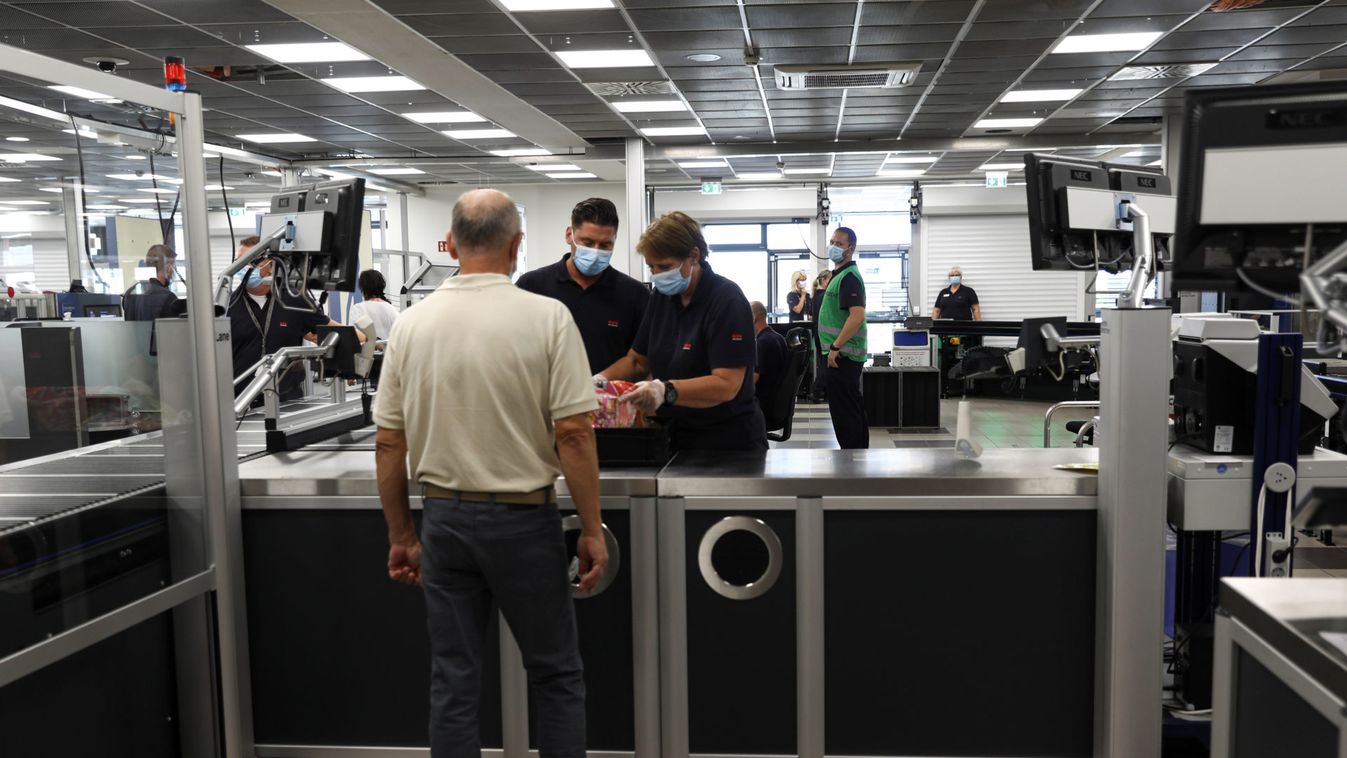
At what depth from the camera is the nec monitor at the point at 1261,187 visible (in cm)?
153

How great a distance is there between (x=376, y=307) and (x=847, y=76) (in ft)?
14.0

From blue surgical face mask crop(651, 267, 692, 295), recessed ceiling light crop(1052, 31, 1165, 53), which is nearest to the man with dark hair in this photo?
blue surgical face mask crop(651, 267, 692, 295)

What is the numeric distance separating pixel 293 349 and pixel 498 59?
5123 millimetres

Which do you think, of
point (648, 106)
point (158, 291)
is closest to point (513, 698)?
point (158, 291)

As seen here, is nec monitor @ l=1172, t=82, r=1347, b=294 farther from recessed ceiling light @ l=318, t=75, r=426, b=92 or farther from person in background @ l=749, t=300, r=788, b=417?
recessed ceiling light @ l=318, t=75, r=426, b=92

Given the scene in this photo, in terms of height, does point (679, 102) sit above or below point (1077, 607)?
above

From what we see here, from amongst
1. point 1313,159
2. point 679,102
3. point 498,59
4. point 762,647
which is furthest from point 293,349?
point 679,102

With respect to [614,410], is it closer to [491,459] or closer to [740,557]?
[740,557]

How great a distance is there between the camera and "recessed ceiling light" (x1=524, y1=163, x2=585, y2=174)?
13833 mm

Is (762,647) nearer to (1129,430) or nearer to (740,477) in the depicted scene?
(740,477)

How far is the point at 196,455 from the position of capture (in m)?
2.64

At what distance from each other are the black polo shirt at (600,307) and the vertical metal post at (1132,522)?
1.47 metres

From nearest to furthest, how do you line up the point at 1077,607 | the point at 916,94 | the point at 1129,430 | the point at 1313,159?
the point at 1313,159, the point at 1129,430, the point at 1077,607, the point at 916,94

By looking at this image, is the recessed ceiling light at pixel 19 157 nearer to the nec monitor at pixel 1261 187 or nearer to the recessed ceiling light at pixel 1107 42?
the nec monitor at pixel 1261 187
